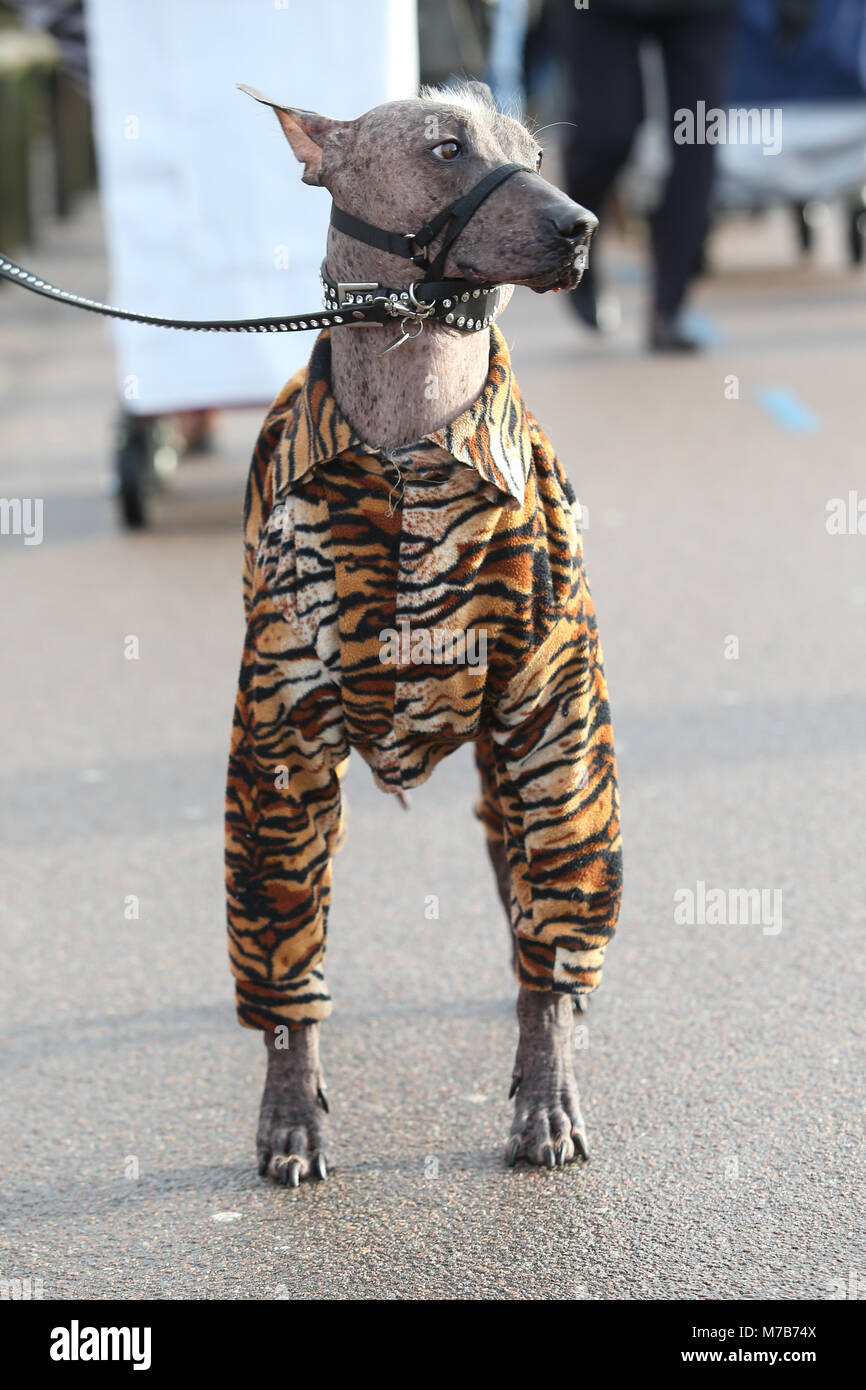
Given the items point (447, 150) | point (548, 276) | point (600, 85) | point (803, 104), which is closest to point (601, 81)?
point (600, 85)

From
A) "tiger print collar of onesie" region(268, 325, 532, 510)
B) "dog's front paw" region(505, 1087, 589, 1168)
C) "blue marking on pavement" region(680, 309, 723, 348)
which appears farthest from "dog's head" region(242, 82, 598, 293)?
"blue marking on pavement" region(680, 309, 723, 348)

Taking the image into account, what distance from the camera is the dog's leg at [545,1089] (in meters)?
3.13

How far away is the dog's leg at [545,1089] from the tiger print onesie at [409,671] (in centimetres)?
8

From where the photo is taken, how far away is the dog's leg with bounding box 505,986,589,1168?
10.3 ft

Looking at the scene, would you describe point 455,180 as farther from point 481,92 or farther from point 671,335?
point 671,335

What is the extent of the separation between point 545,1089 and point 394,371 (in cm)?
118

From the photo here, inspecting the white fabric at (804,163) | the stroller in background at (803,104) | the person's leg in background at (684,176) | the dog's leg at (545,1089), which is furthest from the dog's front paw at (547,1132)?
the white fabric at (804,163)

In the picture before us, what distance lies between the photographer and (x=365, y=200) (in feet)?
8.94

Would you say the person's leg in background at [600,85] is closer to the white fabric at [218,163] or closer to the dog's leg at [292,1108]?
the white fabric at [218,163]
